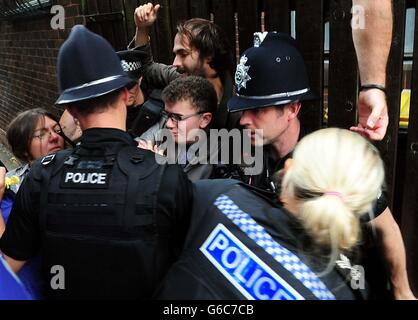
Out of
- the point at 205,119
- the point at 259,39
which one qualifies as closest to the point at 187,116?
the point at 205,119

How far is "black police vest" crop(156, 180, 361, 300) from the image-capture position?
3.36 feet

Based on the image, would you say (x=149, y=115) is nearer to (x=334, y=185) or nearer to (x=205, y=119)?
(x=205, y=119)

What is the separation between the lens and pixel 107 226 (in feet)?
4.10

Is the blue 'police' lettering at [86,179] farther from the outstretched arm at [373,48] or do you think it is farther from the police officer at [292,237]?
the outstretched arm at [373,48]

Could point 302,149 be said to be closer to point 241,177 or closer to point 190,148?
point 241,177

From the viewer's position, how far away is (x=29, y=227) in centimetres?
139

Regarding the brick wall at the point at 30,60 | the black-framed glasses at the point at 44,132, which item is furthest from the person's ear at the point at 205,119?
the brick wall at the point at 30,60

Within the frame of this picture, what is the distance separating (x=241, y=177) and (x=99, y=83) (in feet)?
2.76

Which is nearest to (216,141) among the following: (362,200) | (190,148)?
(190,148)

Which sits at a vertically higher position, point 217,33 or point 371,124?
point 217,33

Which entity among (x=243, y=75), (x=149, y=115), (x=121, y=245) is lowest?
(x=121, y=245)

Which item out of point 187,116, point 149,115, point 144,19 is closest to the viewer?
point 187,116

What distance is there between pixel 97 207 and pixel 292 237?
0.64 metres

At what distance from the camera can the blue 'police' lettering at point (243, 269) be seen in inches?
40.4
